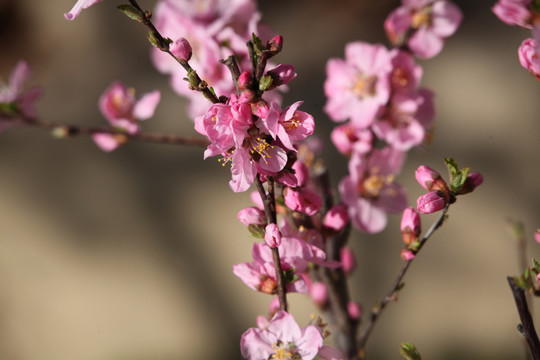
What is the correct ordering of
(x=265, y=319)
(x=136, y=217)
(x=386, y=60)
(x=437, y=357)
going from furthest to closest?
1. (x=136, y=217)
2. (x=437, y=357)
3. (x=386, y=60)
4. (x=265, y=319)

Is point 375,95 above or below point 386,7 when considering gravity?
below

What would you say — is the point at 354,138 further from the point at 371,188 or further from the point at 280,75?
the point at 280,75

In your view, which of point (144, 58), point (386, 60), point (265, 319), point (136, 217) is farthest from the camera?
point (144, 58)

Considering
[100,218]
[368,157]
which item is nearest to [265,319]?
[368,157]

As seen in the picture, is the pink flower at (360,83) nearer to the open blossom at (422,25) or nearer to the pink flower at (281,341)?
the open blossom at (422,25)

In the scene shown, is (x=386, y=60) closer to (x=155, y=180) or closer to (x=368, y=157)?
(x=368, y=157)

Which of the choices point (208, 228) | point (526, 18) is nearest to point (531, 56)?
point (526, 18)

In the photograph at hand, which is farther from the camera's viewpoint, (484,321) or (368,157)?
(484,321)
